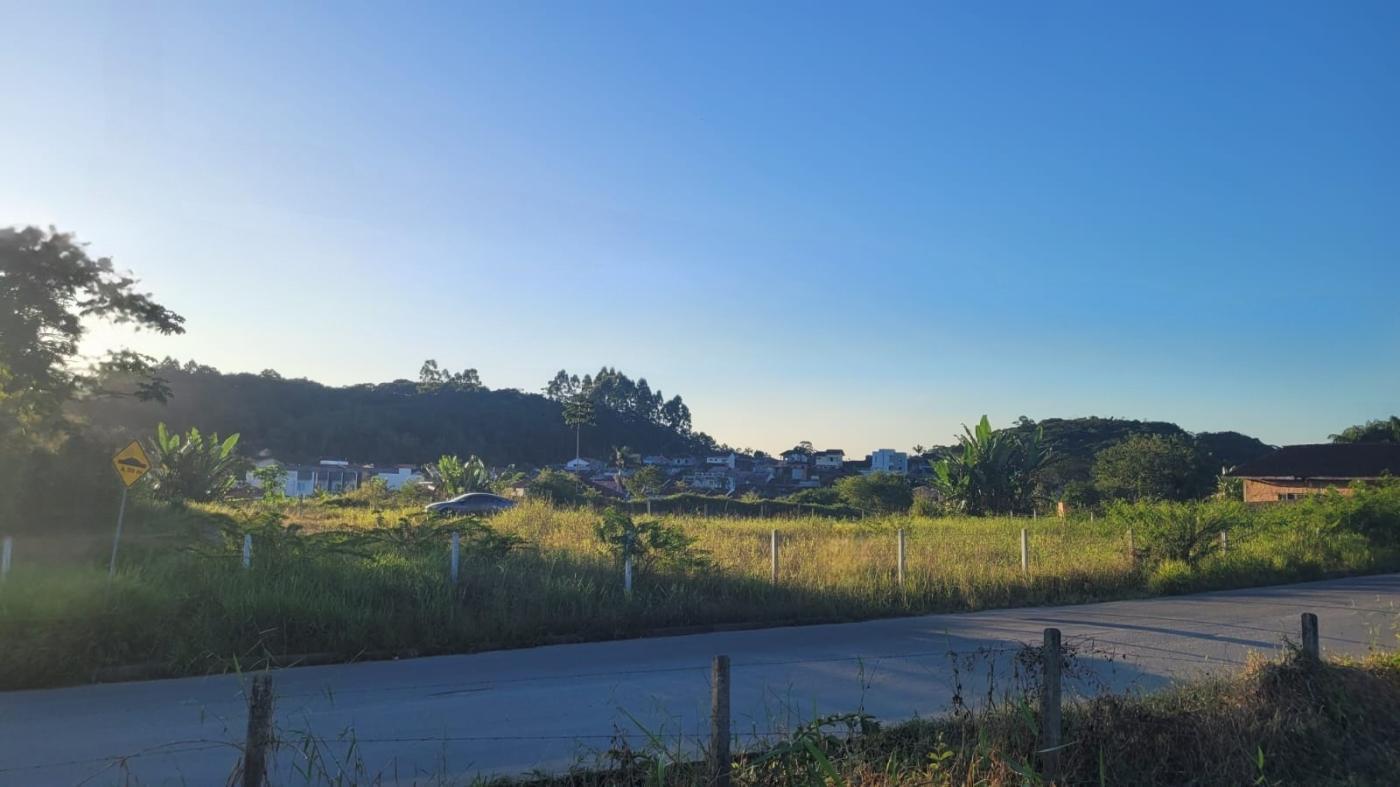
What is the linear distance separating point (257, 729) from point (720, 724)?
2.09m

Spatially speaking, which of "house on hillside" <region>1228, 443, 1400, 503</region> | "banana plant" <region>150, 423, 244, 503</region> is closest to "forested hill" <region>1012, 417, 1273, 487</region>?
"house on hillside" <region>1228, 443, 1400, 503</region>

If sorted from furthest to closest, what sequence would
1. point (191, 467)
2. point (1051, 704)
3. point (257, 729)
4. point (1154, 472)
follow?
point (1154, 472)
point (191, 467)
point (1051, 704)
point (257, 729)

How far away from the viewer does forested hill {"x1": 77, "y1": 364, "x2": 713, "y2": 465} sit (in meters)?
84.6

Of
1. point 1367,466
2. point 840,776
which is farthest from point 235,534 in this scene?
point 1367,466

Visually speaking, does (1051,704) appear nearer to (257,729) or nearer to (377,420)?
(257,729)

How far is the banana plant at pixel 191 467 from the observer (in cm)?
2975

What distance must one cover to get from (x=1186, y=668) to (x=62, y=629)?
11.5 meters


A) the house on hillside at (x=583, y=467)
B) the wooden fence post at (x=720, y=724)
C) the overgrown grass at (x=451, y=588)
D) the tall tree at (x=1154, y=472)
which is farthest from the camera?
the house on hillside at (x=583, y=467)

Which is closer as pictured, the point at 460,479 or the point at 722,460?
the point at 460,479

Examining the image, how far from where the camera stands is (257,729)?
3891 millimetres

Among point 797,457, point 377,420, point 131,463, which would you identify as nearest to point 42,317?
point 131,463

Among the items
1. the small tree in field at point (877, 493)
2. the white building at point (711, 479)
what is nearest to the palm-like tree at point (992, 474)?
the small tree in field at point (877, 493)

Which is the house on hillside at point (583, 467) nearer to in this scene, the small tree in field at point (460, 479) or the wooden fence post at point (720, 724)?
the small tree in field at point (460, 479)

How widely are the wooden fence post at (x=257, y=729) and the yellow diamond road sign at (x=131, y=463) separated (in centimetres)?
898
